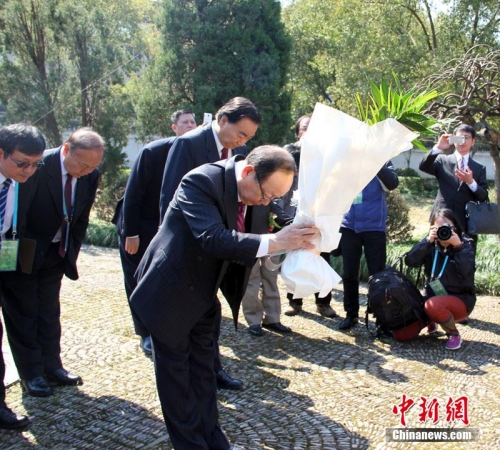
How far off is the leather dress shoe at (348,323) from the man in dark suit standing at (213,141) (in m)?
2.24

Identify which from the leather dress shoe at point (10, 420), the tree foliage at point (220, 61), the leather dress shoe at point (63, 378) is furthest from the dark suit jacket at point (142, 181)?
the tree foliage at point (220, 61)

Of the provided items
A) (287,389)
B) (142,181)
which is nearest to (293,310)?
(287,389)

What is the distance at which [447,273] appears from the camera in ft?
18.5

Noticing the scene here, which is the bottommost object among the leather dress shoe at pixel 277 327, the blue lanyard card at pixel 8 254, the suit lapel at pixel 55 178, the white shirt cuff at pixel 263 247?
the leather dress shoe at pixel 277 327

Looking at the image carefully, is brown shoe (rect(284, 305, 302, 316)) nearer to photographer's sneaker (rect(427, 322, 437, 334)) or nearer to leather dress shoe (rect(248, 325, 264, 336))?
leather dress shoe (rect(248, 325, 264, 336))

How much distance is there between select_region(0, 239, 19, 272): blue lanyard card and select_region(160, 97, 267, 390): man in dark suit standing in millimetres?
992

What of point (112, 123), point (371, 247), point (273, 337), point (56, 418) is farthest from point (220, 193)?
point (112, 123)

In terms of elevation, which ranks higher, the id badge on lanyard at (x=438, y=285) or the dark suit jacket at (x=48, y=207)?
the dark suit jacket at (x=48, y=207)

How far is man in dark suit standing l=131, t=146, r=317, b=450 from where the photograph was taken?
2764 mm

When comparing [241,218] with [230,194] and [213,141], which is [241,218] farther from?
[213,141]

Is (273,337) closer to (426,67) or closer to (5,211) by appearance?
(5,211)

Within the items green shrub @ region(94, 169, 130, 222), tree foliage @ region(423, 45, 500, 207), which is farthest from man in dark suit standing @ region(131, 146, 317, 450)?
green shrub @ region(94, 169, 130, 222)

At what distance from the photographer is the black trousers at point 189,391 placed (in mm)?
3025

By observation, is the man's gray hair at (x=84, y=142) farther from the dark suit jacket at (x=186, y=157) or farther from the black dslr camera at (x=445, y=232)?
the black dslr camera at (x=445, y=232)
